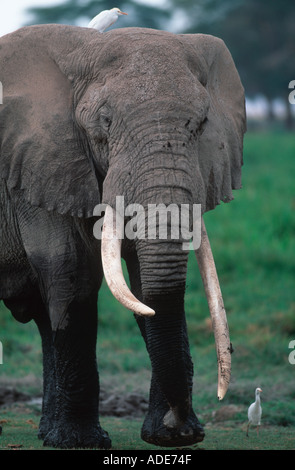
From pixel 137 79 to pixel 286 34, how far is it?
81.0ft

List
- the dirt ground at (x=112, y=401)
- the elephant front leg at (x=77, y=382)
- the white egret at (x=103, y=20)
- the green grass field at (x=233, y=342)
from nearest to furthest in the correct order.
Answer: the elephant front leg at (x=77, y=382) → the white egret at (x=103, y=20) → the green grass field at (x=233, y=342) → the dirt ground at (x=112, y=401)

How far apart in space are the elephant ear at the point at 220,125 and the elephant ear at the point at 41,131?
0.53m

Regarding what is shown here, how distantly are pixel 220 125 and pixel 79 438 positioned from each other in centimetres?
165

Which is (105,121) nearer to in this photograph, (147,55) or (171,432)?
(147,55)

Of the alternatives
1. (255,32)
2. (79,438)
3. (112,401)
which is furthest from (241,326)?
(255,32)

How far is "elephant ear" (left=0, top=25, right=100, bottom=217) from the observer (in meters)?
4.48

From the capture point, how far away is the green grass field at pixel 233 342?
5848 millimetres

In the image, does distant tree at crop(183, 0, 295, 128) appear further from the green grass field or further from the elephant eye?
the elephant eye

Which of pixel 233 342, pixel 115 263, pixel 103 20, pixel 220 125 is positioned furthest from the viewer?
pixel 233 342

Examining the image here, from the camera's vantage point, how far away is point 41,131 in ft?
14.9

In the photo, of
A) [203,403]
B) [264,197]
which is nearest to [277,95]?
[264,197]

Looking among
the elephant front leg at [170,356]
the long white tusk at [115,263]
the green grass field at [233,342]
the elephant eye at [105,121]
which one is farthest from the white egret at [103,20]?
the green grass field at [233,342]

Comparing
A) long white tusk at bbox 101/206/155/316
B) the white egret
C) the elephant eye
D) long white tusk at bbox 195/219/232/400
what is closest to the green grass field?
long white tusk at bbox 195/219/232/400

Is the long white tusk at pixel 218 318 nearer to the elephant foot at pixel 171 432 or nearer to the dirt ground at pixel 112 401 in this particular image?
the elephant foot at pixel 171 432
